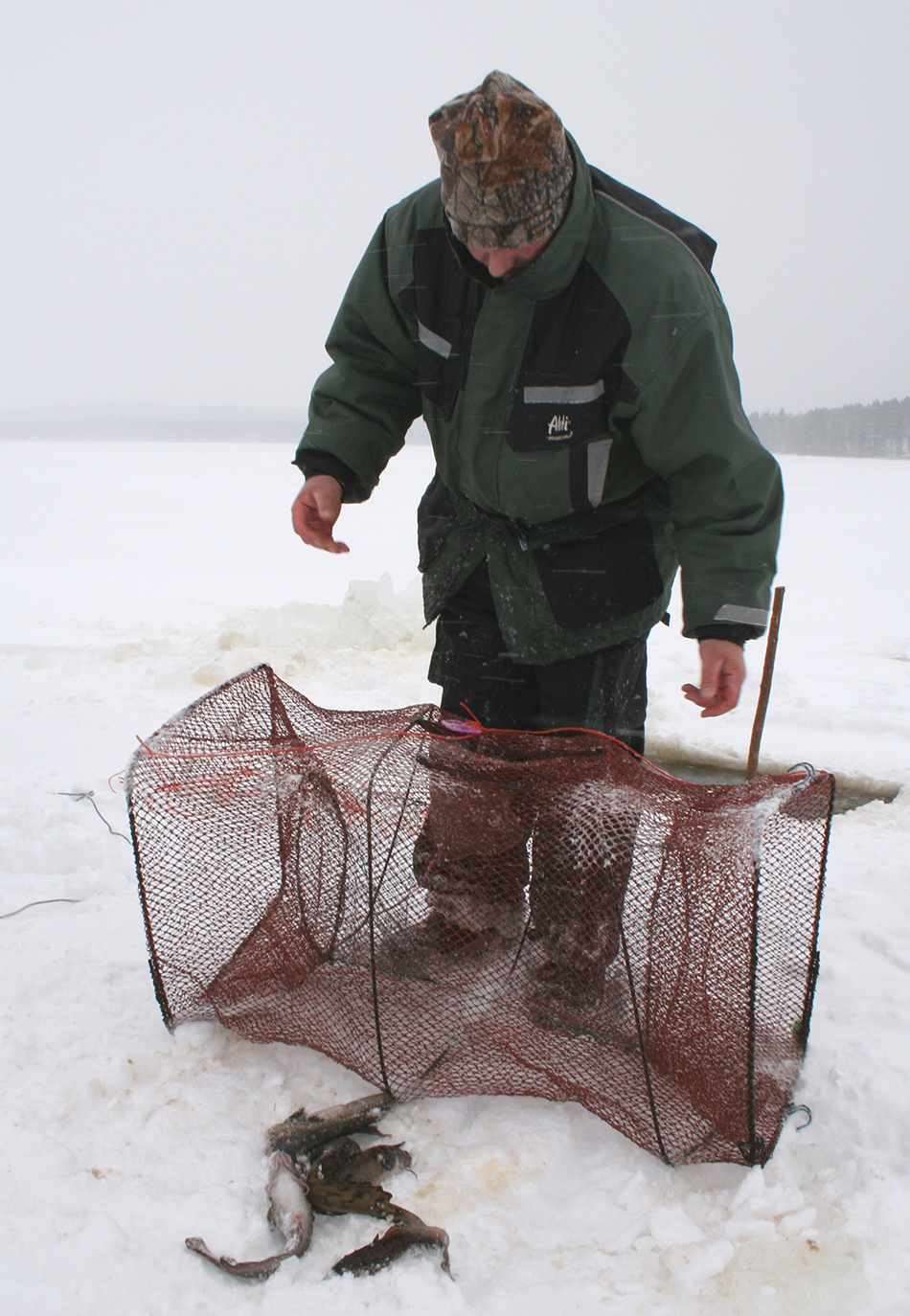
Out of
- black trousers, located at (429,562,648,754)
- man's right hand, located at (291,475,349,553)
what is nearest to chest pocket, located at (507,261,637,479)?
black trousers, located at (429,562,648,754)

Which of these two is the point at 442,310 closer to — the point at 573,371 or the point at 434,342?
the point at 434,342

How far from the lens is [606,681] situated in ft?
6.92

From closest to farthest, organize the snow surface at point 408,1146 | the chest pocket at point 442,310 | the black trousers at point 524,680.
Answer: the snow surface at point 408,1146
the chest pocket at point 442,310
the black trousers at point 524,680

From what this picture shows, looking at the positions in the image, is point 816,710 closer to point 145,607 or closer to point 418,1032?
point 418,1032

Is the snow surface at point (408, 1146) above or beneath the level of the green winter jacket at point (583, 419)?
beneath

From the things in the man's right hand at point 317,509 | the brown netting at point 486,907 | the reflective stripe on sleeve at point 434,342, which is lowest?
the brown netting at point 486,907

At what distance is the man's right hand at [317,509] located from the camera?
2.20 m

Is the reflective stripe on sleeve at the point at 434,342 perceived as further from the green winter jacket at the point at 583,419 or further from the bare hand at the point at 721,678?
the bare hand at the point at 721,678

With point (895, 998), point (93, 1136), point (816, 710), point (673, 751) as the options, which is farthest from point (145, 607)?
point (895, 998)

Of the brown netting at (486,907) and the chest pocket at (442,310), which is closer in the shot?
the brown netting at (486,907)

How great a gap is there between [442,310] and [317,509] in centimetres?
60

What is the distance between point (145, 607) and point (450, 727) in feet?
18.7

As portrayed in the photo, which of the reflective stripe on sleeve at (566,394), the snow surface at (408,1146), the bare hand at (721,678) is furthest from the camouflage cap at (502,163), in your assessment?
the snow surface at (408,1146)

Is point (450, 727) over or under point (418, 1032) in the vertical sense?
over
